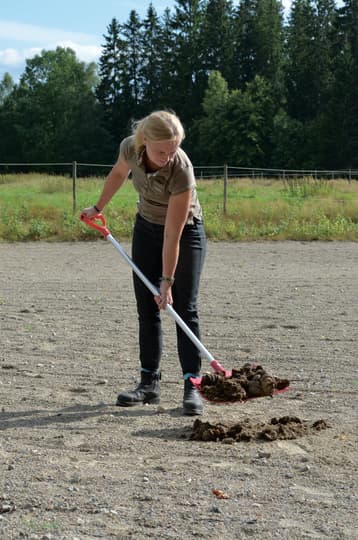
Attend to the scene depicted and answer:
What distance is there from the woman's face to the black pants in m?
0.53

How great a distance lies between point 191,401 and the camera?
4891 mm

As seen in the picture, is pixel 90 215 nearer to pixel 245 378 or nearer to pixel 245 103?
pixel 245 378

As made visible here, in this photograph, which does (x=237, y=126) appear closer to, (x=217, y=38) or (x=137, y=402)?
(x=217, y=38)

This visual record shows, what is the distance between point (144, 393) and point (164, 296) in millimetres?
739

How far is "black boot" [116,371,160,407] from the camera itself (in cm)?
507

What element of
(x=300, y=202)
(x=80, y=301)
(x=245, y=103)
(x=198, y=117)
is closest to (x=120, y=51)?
(x=198, y=117)

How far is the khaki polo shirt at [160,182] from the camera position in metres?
4.49

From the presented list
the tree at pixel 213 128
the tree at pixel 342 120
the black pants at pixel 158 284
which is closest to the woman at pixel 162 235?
the black pants at pixel 158 284

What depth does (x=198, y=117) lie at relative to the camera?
73.1m

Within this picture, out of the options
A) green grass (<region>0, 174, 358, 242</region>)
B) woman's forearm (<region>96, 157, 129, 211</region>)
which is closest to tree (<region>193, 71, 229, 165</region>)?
green grass (<region>0, 174, 358, 242</region>)

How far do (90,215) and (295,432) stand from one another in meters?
1.79

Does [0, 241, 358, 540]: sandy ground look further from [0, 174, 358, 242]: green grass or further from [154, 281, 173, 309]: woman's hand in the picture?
[0, 174, 358, 242]: green grass

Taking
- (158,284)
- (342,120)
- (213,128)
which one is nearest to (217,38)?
(213,128)

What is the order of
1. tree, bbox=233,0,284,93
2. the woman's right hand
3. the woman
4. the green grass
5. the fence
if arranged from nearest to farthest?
the woman → the woman's right hand → the green grass → the fence → tree, bbox=233,0,284,93
